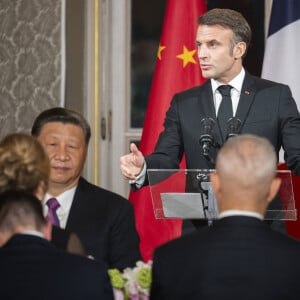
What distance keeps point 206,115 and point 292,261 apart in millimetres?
1657

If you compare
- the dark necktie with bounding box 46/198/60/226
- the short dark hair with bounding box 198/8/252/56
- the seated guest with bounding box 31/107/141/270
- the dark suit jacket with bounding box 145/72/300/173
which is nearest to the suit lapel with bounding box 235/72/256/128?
the dark suit jacket with bounding box 145/72/300/173

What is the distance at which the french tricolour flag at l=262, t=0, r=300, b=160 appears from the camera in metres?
5.20

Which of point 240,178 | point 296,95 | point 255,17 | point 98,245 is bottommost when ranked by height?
point 98,245

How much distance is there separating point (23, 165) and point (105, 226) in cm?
85

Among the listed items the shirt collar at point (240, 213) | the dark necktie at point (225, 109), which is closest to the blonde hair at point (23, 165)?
the shirt collar at point (240, 213)

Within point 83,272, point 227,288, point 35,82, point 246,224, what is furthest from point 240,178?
point 35,82

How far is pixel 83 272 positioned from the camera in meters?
2.37

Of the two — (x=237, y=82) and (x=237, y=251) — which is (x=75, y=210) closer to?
(x=237, y=82)

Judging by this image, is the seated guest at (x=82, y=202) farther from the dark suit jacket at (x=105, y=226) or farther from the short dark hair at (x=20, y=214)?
the short dark hair at (x=20, y=214)

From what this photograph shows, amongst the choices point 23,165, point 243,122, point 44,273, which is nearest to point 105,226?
point 243,122

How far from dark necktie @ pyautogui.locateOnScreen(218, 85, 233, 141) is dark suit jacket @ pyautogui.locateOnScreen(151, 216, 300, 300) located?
144cm

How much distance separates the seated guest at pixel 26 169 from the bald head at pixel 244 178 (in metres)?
0.54

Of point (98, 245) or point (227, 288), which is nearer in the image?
point (227, 288)

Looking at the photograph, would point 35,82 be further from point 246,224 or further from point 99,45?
point 246,224
